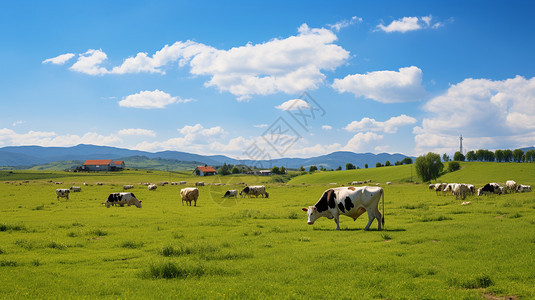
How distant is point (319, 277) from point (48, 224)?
20542 mm

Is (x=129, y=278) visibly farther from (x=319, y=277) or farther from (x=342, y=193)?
(x=342, y=193)

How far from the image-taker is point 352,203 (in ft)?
65.0

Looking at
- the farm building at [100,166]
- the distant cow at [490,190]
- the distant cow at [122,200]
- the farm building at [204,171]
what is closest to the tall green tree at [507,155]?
the farm building at [204,171]

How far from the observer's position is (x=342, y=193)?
20.3 meters

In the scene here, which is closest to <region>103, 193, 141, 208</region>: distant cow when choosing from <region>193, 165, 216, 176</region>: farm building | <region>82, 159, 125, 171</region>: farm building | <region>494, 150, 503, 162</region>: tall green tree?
<region>193, 165, 216, 176</region>: farm building

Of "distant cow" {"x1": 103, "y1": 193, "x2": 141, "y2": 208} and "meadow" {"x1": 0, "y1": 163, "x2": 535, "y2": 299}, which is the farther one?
"distant cow" {"x1": 103, "y1": 193, "x2": 141, "y2": 208}

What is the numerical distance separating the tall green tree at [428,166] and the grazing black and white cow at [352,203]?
95386mm

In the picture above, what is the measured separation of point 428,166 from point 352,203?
3812 inches

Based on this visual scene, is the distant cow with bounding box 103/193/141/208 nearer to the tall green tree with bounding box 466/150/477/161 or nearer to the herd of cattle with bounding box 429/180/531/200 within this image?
the herd of cattle with bounding box 429/180/531/200

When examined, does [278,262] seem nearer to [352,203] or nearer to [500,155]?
[352,203]

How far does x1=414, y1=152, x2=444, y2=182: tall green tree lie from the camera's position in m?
106

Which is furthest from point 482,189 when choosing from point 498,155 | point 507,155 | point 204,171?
point 498,155

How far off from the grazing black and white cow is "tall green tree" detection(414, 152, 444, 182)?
95.4 metres

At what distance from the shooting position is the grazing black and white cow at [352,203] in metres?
19.4
